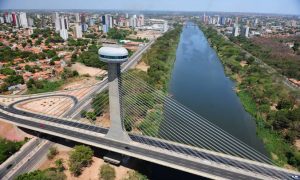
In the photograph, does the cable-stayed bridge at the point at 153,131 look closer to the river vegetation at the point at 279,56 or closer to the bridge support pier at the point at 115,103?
the bridge support pier at the point at 115,103

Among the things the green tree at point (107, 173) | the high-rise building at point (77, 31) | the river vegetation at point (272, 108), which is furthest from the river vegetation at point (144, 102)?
the high-rise building at point (77, 31)

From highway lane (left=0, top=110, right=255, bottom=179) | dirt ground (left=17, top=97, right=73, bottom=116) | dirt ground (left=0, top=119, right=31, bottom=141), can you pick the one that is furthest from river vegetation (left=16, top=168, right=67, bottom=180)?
dirt ground (left=17, top=97, right=73, bottom=116)

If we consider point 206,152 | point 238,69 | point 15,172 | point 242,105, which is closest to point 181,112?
point 242,105

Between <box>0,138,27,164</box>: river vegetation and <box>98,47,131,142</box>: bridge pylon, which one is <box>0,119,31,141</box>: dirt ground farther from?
<box>98,47,131,142</box>: bridge pylon

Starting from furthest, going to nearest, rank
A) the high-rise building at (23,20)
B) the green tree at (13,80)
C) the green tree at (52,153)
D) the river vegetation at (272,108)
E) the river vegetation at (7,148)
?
the high-rise building at (23,20) → the green tree at (13,80) → the river vegetation at (272,108) → the green tree at (52,153) → the river vegetation at (7,148)

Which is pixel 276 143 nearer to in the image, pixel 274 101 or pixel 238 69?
pixel 274 101

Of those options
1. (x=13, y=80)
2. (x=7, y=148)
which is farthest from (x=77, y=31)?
(x=7, y=148)

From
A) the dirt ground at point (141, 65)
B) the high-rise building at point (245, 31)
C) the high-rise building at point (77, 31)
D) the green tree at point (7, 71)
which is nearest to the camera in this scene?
the green tree at point (7, 71)

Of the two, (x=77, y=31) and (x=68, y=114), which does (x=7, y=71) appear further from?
(x=77, y=31)
